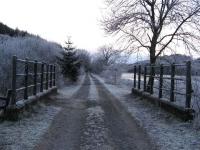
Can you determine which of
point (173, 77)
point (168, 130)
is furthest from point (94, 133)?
point (173, 77)

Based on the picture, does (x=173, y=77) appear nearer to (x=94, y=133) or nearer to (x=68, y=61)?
(x=94, y=133)

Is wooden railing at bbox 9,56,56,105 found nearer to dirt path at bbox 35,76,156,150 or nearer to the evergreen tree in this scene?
dirt path at bbox 35,76,156,150

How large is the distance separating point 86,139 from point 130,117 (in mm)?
4252

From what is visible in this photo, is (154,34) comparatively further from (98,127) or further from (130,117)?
(98,127)

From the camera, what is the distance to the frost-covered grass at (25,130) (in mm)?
8328

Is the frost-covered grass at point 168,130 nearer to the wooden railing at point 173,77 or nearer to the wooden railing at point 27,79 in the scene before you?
the wooden railing at point 173,77

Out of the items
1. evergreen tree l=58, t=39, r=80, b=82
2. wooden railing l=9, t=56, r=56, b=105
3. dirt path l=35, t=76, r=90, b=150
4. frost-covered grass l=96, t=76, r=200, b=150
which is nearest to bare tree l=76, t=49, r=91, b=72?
evergreen tree l=58, t=39, r=80, b=82

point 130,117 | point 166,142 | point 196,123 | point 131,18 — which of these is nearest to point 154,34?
point 131,18

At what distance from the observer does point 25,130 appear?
9.88 m

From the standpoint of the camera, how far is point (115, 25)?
80.6 feet

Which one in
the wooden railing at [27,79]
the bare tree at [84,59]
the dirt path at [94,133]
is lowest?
the dirt path at [94,133]

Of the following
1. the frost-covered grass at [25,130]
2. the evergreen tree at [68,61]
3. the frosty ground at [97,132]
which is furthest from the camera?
the evergreen tree at [68,61]

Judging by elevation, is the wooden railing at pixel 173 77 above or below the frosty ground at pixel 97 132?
above

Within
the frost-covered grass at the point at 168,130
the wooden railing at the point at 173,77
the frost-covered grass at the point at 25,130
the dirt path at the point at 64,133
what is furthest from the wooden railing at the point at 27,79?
the wooden railing at the point at 173,77
